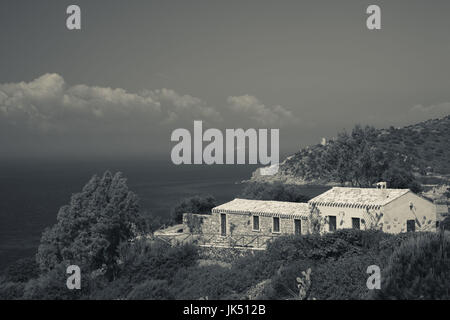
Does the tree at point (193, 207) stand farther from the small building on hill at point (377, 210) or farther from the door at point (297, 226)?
the small building on hill at point (377, 210)

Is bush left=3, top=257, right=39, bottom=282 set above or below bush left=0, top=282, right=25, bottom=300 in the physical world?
below

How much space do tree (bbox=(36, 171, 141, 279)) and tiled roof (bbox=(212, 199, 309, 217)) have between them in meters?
7.24

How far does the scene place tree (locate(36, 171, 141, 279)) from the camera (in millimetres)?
24953

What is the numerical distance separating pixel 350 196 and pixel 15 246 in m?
52.8

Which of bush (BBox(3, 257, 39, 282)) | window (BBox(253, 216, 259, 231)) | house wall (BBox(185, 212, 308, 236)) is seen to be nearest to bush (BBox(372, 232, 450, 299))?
house wall (BBox(185, 212, 308, 236))

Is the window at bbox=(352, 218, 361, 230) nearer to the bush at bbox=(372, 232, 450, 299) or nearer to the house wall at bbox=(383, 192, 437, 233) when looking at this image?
the house wall at bbox=(383, 192, 437, 233)

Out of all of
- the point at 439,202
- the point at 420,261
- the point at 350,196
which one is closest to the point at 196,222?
the point at 350,196

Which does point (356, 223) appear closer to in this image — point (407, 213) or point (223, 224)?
point (407, 213)

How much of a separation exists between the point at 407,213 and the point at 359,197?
2.81 metres

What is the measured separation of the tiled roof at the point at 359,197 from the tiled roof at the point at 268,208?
4.99 ft

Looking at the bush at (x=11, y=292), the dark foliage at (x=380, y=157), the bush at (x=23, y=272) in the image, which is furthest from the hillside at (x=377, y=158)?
the bush at (x=11, y=292)

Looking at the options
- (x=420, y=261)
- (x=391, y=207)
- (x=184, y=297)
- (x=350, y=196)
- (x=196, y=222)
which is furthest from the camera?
(x=196, y=222)

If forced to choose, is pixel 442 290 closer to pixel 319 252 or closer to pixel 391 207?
pixel 319 252
